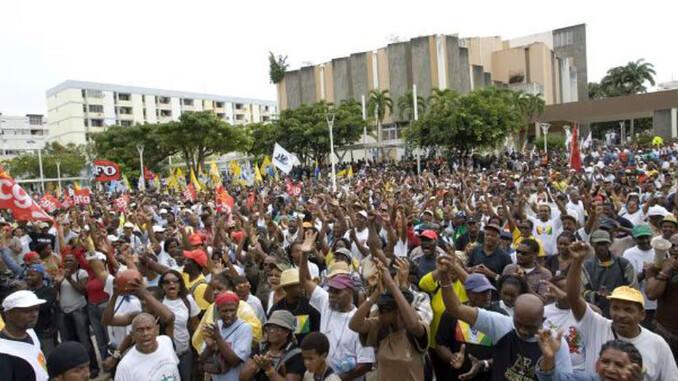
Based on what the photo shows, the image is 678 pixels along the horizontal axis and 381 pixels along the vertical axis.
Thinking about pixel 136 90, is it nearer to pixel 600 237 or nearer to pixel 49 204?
pixel 49 204

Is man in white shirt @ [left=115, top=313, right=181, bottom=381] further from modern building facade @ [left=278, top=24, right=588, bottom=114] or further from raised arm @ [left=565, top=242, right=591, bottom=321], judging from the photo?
modern building facade @ [left=278, top=24, right=588, bottom=114]

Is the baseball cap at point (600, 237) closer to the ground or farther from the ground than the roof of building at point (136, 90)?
closer to the ground

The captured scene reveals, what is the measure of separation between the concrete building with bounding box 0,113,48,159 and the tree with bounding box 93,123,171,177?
141 ft

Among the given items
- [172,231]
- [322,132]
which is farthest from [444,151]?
[172,231]

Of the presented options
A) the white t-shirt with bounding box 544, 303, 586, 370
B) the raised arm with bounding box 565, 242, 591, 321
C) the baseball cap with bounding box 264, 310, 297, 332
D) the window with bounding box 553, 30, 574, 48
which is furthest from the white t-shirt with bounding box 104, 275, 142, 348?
the window with bounding box 553, 30, 574, 48

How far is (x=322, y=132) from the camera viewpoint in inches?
1531

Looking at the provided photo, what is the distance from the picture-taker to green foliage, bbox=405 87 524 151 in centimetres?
3075

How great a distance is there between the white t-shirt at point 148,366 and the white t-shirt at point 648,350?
2619 mm

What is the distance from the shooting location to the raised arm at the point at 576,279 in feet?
10.7

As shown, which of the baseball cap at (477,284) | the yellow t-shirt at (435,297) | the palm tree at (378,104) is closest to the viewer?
the baseball cap at (477,284)

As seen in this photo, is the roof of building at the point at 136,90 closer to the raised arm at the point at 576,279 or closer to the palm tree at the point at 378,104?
the palm tree at the point at 378,104

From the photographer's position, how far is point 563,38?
70.6 m

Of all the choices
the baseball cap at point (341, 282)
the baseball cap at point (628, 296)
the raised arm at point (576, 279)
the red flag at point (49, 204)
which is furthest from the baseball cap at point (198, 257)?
the red flag at point (49, 204)

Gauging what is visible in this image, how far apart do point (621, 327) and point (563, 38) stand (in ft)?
247
